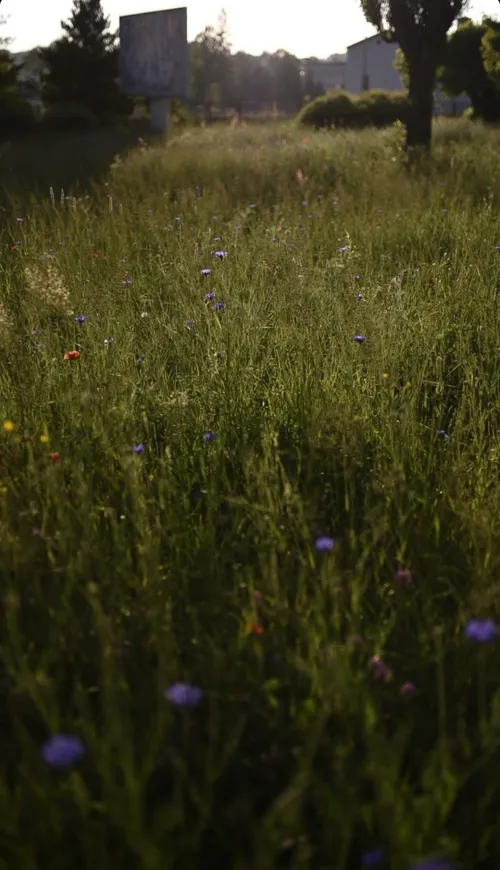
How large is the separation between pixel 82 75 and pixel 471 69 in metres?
15.0

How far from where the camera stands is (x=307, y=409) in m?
2.76

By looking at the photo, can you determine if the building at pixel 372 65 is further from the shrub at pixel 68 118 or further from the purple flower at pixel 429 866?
the purple flower at pixel 429 866

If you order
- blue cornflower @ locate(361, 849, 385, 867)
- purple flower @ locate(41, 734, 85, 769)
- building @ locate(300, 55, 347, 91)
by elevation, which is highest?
building @ locate(300, 55, 347, 91)

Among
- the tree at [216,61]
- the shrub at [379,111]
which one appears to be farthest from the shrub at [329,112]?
the tree at [216,61]

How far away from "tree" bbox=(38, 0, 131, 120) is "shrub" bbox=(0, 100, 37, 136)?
402 centimetres

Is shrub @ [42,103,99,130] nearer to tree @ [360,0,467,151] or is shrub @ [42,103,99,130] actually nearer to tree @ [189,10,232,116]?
tree @ [360,0,467,151]

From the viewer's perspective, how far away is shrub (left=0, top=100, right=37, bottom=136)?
23.7 metres

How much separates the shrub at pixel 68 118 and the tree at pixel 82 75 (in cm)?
225

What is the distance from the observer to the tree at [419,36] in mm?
12570

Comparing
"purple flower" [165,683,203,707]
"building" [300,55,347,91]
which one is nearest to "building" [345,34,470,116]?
"building" [300,55,347,91]

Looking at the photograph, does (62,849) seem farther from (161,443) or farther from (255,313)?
(255,313)

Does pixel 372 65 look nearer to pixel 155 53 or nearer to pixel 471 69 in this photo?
pixel 471 69

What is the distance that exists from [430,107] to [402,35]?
1.24 meters

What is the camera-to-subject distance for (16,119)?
2400cm
